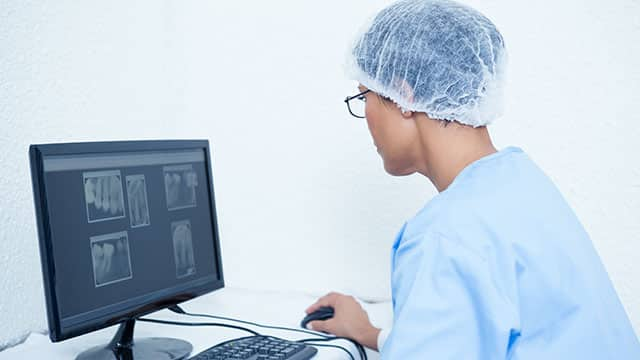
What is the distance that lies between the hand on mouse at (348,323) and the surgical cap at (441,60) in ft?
1.63

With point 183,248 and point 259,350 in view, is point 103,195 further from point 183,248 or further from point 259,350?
point 259,350

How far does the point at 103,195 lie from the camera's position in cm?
103

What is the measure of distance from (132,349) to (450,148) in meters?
0.70

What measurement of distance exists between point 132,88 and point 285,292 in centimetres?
69

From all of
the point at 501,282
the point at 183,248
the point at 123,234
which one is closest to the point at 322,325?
the point at 183,248

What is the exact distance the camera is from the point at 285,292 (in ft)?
5.32

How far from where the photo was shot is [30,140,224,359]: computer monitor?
94 cm

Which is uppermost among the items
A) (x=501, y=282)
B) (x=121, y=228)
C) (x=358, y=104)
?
(x=358, y=104)

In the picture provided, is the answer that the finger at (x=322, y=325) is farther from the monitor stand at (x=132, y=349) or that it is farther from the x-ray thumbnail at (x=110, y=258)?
the x-ray thumbnail at (x=110, y=258)

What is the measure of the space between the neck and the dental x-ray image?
553 mm

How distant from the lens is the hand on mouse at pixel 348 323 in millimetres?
1225

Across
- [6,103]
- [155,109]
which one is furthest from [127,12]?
[6,103]

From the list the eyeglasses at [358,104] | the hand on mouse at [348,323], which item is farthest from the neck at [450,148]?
the hand on mouse at [348,323]

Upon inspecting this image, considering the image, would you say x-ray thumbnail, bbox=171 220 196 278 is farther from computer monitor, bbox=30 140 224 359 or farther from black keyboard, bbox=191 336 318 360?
black keyboard, bbox=191 336 318 360
